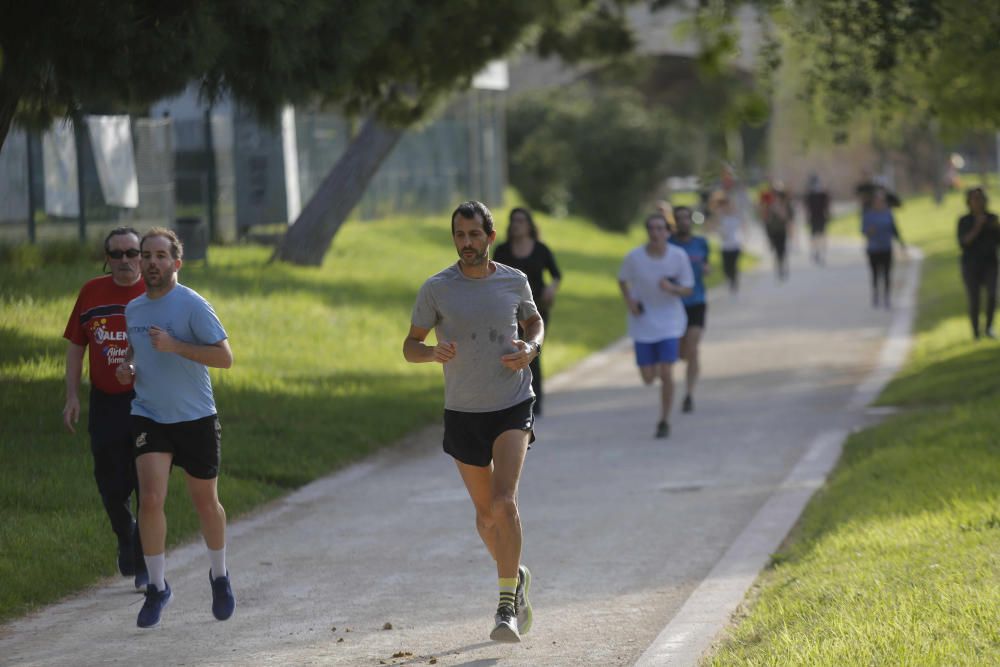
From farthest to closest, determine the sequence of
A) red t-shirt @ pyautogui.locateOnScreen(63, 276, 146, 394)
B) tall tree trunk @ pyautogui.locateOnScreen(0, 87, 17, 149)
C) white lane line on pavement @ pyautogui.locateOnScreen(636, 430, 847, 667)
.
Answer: tall tree trunk @ pyautogui.locateOnScreen(0, 87, 17, 149)
red t-shirt @ pyautogui.locateOnScreen(63, 276, 146, 394)
white lane line on pavement @ pyautogui.locateOnScreen(636, 430, 847, 667)

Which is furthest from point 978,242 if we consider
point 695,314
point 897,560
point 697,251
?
point 897,560

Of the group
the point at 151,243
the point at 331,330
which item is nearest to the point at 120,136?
the point at 331,330

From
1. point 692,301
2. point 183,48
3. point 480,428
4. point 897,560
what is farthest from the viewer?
point 692,301

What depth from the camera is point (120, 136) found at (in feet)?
66.6

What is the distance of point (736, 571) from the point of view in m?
8.09

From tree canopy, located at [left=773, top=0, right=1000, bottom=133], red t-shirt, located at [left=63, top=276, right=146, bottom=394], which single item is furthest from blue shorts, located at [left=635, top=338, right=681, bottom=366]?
red t-shirt, located at [left=63, top=276, right=146, bottom=394]

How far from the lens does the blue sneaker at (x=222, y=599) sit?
699 cm

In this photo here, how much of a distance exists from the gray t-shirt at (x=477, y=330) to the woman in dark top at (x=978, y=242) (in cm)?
1150

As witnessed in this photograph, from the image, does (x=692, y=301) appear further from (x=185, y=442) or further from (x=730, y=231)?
(x=730, y=231)

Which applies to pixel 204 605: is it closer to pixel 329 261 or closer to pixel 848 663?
pixel 848 663

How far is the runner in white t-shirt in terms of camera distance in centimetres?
1294

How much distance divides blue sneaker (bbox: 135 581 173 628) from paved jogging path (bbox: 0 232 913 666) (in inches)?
4.6

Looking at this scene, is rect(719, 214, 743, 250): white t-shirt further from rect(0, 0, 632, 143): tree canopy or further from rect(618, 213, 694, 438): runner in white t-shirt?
rect(0, 0, 632, 143): tree canopy

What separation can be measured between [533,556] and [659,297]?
15.3 feet
